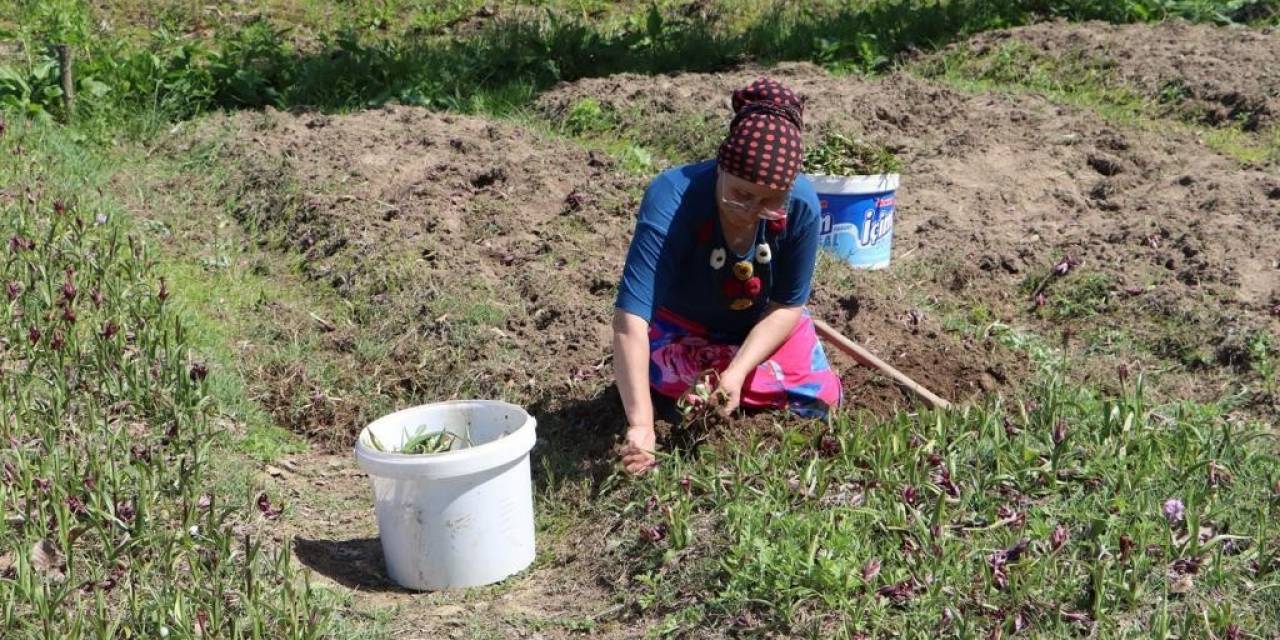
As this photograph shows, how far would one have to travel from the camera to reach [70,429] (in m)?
4.48

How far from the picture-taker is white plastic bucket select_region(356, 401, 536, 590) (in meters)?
3.92

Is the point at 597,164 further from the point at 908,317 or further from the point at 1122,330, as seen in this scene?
the point at 1122,330

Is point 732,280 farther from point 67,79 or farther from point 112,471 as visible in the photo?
point 67,79

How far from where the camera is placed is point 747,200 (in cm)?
420

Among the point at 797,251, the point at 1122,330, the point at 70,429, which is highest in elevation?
the point at 797,251

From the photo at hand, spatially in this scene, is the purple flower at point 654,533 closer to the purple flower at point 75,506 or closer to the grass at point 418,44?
the purple flower at point 75,506

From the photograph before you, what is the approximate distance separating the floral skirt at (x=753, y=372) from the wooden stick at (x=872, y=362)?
0.23 metres

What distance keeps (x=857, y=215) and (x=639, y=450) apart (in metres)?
2.30

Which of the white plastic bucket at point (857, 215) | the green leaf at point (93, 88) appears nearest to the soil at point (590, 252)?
the white plastic bucket at point (857, 215)

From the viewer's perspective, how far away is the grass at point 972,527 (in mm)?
3533

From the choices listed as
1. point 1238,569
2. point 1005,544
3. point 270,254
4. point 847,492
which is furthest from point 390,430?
point 270,254

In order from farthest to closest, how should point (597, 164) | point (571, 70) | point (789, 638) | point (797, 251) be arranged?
1. point (571, 70)
2. point (597, 164)
3. point (797, 251)
4. point (789, 638)

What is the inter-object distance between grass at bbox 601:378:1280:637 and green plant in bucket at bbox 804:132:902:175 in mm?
1876

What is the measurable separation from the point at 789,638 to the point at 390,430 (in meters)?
1.33
